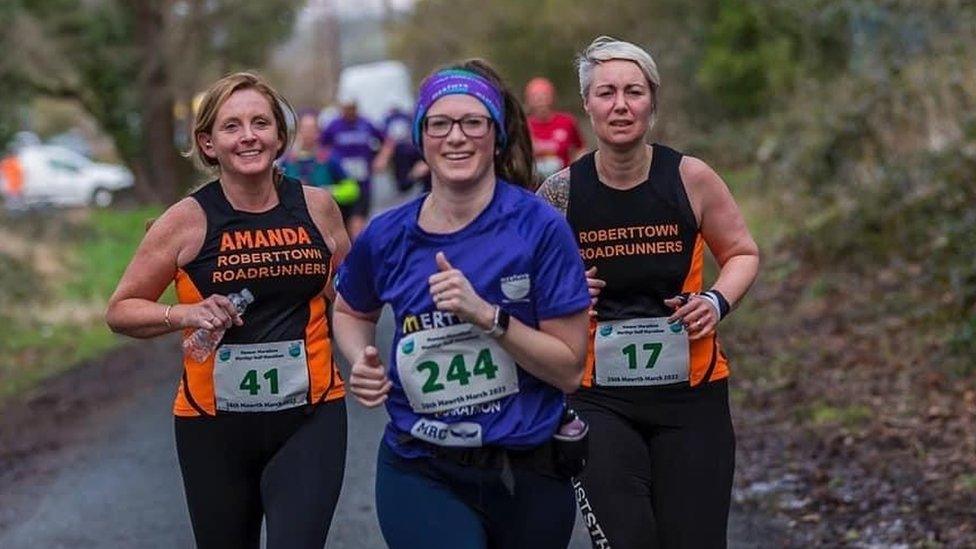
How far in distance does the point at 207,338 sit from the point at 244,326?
12 centimetres

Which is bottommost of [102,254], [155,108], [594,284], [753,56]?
[594,284]

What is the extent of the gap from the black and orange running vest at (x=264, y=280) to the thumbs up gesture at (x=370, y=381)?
3.34 feet

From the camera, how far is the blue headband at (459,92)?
14.1 feet

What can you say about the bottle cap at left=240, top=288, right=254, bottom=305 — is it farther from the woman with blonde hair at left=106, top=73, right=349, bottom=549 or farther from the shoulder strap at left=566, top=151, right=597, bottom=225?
the shoulder strap at left=566, top=151, right=597, bottom=225

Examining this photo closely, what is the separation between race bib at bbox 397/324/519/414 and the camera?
4238 mm

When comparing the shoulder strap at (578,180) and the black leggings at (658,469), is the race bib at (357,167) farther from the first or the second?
the black leggings at (658,469)

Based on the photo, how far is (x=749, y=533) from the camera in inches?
307

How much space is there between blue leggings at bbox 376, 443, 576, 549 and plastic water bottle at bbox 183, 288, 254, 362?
940mm

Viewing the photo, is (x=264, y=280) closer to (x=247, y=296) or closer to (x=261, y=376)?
(x=247, y=296)

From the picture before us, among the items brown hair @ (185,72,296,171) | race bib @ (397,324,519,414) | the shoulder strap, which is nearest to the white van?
brown hair @ (185,72,296,171)

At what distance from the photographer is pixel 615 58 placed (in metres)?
5.21

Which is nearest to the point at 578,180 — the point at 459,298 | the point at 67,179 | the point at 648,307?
the point at 648,307

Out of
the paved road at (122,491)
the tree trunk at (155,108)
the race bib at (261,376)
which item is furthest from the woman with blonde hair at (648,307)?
the tree trunk at (155,108)

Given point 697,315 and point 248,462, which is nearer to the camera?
point 697,315
